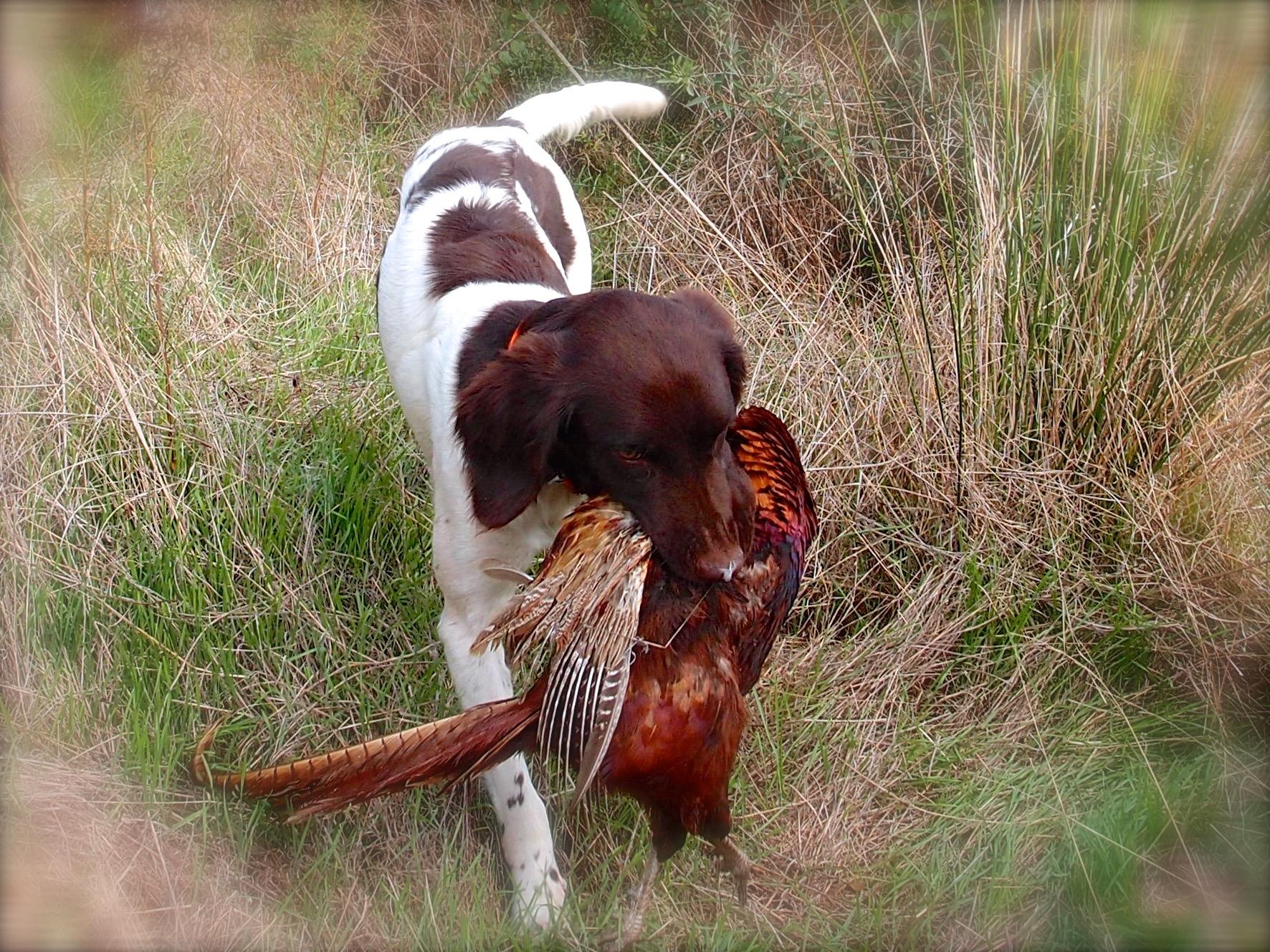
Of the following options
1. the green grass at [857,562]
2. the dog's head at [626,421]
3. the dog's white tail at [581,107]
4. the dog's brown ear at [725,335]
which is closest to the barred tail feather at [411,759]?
the dog's head at [626,421]

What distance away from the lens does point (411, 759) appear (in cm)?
191

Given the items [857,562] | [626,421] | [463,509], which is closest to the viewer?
[626,421]

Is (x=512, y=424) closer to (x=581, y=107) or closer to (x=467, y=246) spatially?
(x=467, y=246)

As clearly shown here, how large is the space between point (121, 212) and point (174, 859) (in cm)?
222

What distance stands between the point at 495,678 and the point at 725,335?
866 mm

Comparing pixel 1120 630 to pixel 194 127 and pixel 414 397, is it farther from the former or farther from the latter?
pixel 194 127

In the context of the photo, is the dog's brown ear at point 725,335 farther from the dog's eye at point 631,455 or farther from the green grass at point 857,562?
the green grass at point 857,562

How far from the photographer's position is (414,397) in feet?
9.37

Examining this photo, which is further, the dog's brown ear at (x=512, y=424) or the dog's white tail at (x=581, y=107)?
the dog's white tail at (x=581, y=107)

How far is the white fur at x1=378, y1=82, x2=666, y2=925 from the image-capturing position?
2430mm

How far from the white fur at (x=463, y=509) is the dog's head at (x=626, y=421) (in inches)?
5.3

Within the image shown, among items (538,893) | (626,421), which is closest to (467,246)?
(626,421)

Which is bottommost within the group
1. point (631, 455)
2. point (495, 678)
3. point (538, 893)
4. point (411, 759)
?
point (538, 893)

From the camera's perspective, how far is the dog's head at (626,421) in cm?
200
